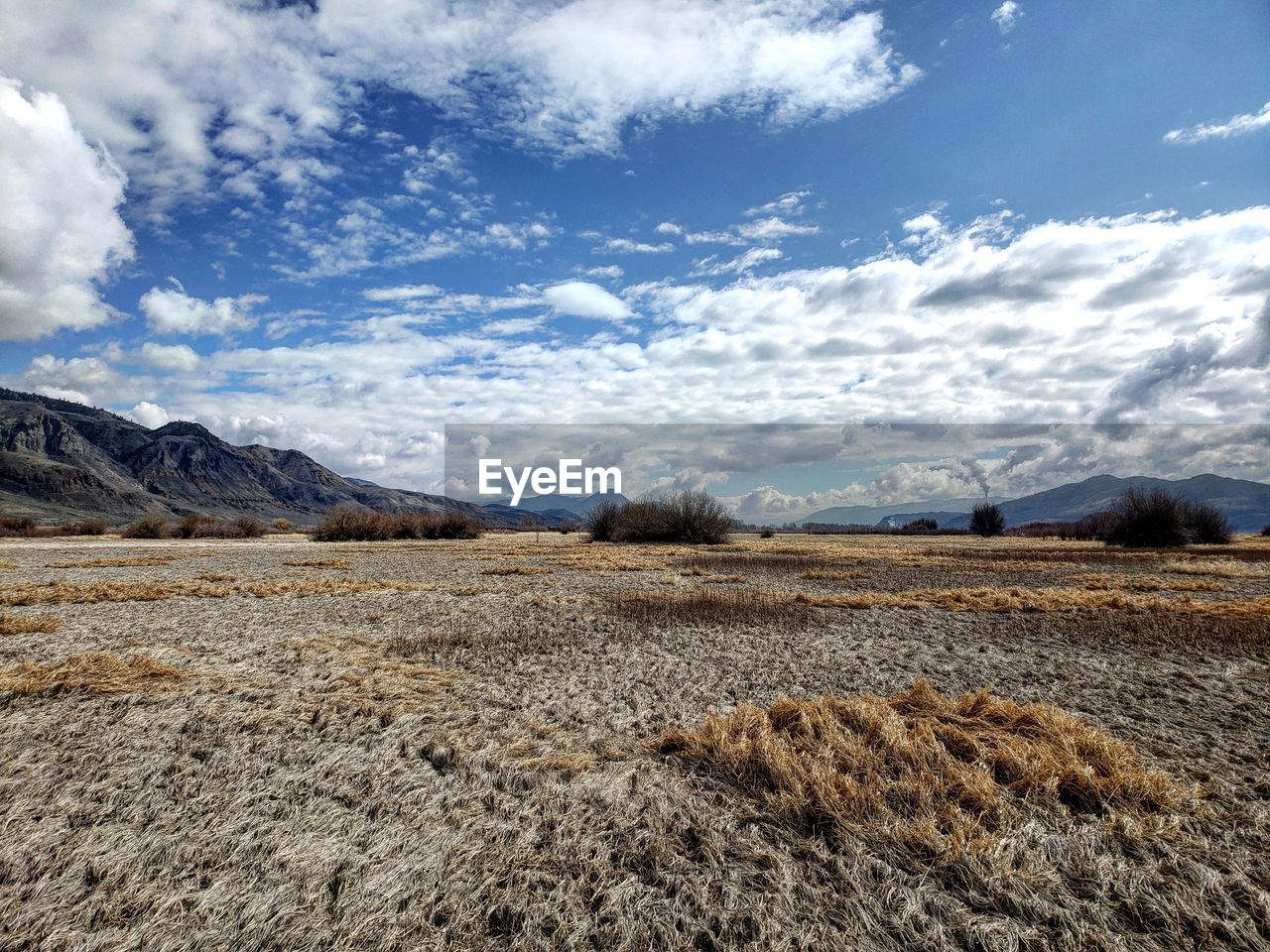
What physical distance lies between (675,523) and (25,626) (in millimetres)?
49591

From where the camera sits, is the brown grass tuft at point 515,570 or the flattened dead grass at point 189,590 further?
the brown grass tuft at point 515,570

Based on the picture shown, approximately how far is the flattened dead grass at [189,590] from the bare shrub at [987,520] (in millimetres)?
84022

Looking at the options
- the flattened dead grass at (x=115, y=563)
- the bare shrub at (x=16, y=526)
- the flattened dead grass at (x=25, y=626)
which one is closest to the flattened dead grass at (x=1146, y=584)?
the flattened dead grass at (x=25, y=626)

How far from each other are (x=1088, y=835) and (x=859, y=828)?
1772mm

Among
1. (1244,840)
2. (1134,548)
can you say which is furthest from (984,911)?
(1134,548)

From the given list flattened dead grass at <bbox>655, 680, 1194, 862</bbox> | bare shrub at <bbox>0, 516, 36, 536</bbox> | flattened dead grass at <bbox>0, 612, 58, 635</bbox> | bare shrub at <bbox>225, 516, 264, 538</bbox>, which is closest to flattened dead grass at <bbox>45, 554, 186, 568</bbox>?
flattened dead grass at <bbox>0, 612, 58, 635</bbox>

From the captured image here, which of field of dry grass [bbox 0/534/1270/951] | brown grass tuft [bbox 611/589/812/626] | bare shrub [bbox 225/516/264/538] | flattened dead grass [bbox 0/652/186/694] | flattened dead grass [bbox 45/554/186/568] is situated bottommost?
brown grass tuft [bbox 611/589/812/626]

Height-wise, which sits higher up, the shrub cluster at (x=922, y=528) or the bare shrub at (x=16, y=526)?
the bare shrub at (x=16, y=526)

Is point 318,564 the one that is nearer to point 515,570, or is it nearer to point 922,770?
point 515,570

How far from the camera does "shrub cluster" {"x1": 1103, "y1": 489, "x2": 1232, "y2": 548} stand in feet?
141

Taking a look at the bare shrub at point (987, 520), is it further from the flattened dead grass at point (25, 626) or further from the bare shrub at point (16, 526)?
the bare shrub at point (16, 526)

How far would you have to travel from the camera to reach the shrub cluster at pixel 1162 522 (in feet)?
141

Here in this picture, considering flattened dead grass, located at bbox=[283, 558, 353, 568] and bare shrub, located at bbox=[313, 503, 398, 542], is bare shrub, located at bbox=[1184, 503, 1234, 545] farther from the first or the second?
bare shrub, located at bbox=[313, 503, 398, 542]

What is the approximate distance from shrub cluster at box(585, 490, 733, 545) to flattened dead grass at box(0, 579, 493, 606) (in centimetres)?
3799
